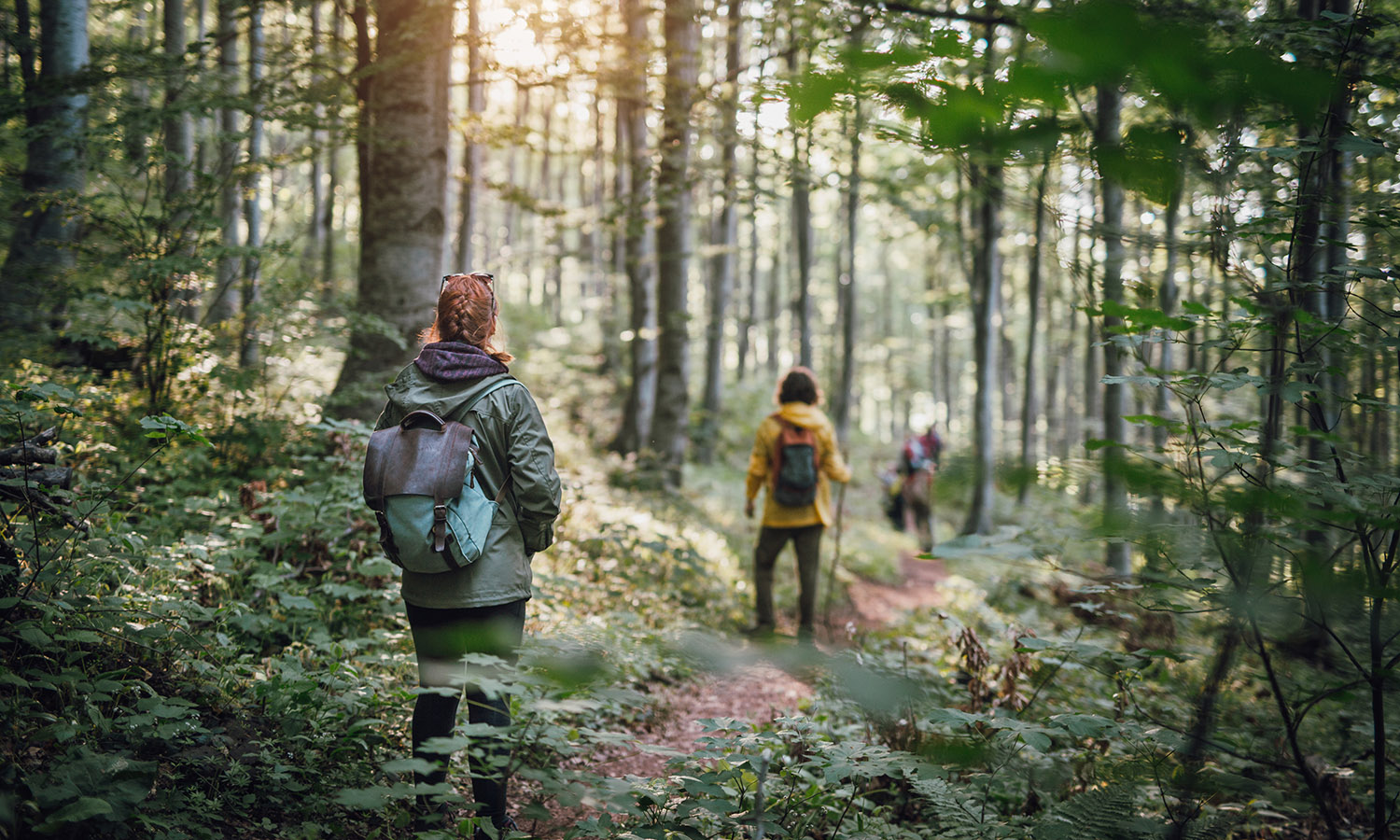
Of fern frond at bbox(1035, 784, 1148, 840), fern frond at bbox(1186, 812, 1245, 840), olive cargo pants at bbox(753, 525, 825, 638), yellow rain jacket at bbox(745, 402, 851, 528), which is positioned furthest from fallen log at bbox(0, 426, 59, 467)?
fern frond at bbox(1186, 812, 1245, 840)

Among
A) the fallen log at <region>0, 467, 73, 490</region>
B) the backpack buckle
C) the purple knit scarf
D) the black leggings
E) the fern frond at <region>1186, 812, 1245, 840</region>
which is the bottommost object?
the fern frond at <region>1186, 812, 1245, 840</region>

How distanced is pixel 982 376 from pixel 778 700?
982cm

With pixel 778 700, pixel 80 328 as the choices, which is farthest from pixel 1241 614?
pixel 80 328

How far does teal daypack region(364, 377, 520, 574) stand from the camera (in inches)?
102

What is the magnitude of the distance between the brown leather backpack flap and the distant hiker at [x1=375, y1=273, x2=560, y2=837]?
0.14 m

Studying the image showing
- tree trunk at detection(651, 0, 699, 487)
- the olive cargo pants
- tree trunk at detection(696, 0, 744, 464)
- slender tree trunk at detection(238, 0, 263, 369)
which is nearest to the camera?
slender tree trunk at detection(238, 0, 263, 369)

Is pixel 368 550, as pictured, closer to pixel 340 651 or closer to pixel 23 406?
pixel 340 651

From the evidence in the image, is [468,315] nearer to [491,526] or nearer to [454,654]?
[491,526]

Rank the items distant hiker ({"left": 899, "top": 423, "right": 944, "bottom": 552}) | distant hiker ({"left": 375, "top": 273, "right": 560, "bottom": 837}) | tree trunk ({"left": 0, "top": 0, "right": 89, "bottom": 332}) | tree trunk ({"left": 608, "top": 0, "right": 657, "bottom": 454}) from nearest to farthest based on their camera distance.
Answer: distant hiker ({"left": 375, "top": 273, "right": 560, "bottom": 837}) → tree trunk ({"left": 0, "top": 0, "right": 89, "bottom": 332}) → tree trunk ({"left": 608, "top": 0, "right": 657, "bottom": 454}) → distant hiker ({"left": 899, "top": 423, "right": 944, "bottom": 552})

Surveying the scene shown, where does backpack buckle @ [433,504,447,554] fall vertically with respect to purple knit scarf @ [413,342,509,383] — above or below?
below

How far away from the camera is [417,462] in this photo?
8.64 feet

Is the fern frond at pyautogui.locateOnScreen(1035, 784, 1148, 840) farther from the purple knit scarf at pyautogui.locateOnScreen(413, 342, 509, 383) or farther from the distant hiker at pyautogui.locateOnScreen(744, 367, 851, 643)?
the distant hiker at pyautogui.locateOnScreen(744, 367, 851, 643)

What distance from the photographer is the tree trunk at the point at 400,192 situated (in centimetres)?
597

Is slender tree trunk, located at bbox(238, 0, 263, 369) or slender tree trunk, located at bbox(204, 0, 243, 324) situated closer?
slender tree trunk, located at bbox(204, 0, 243, 324)
